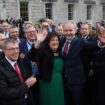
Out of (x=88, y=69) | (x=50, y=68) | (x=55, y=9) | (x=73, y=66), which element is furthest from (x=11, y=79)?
(x=55, y=9)

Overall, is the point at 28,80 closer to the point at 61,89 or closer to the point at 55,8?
the point at 61,89

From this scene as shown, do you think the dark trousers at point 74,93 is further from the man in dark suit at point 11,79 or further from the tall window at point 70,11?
the tall window at point 70,11

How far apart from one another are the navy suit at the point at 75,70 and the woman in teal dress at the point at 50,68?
14 cm

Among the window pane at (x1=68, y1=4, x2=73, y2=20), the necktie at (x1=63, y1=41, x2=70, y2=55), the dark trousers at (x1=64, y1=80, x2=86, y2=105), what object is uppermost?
the window pane at (x1=68, y1=4, x2=73, y2=20)

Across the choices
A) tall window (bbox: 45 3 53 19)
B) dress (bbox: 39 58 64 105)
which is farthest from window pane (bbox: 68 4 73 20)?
dress (bbox: 39 58 64 105)

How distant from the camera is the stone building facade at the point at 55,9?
27.6 metres

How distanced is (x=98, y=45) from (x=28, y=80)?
1747 millimetres

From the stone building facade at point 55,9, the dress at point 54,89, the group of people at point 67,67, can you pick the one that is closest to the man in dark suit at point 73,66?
the group of people at point 67,67

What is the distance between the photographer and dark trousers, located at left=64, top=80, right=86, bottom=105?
5.86 m

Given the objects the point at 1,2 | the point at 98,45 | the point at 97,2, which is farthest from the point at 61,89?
the point at 97,2

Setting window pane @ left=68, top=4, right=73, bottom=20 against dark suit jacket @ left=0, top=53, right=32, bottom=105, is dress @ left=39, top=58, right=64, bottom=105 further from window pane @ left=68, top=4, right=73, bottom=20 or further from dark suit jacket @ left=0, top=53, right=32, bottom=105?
window pane @ left=68, top=4, right=73, bottom=20

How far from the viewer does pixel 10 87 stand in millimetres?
4281

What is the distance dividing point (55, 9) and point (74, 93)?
1013 inches

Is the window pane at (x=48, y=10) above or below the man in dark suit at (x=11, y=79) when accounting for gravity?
above
